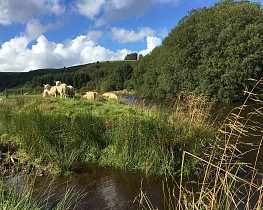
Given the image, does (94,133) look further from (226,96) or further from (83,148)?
(226,96)

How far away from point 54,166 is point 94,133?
6.46 feet

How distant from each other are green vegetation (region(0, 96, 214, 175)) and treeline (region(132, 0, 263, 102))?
2329cm

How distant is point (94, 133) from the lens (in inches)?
428

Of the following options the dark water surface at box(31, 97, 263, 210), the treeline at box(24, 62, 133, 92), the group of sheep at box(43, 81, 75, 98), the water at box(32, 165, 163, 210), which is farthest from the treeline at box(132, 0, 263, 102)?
the treeline at box(24, 62, 133, 92)

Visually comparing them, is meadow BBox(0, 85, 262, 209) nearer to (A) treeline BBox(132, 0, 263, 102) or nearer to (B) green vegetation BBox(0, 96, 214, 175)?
(B) green vegetation BBox(0, 96, 214, 175)

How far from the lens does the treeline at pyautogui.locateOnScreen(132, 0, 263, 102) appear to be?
3212cm

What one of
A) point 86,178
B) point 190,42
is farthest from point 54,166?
point 190,42

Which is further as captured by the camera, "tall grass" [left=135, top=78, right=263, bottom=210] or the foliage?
the foliage

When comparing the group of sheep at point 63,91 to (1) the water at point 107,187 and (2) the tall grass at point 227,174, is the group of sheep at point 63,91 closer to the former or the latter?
(1) the water at point 107,187

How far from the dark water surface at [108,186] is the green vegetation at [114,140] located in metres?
0.38

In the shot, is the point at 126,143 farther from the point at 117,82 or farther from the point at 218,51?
the point at 117,82

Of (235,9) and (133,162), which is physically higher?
(235,9)

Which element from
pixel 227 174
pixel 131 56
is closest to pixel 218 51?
pixel 227 174

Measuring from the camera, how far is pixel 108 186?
8617 millimetres
